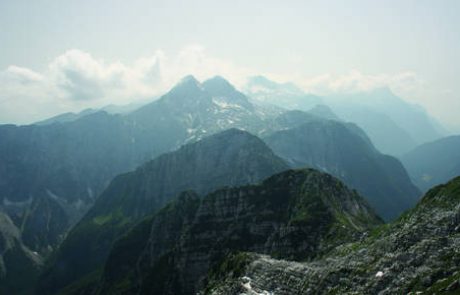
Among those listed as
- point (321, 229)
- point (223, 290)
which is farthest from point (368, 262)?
point (321, 229)

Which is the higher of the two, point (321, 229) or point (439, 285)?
point (439, 285)

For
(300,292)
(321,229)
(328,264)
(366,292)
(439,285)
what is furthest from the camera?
(321,229)

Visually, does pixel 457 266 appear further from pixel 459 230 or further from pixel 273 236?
pixel 273 236

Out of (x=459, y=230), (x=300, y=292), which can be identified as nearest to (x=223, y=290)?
(x=300, y=292)

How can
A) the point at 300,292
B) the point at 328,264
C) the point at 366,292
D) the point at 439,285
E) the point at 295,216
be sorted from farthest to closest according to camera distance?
the point at 295,216, the point at 328,264, the point at 300,292, the point at 366,292, the point at 439,285

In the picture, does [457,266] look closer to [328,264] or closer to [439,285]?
[439,285]

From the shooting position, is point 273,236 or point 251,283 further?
point 273,236
